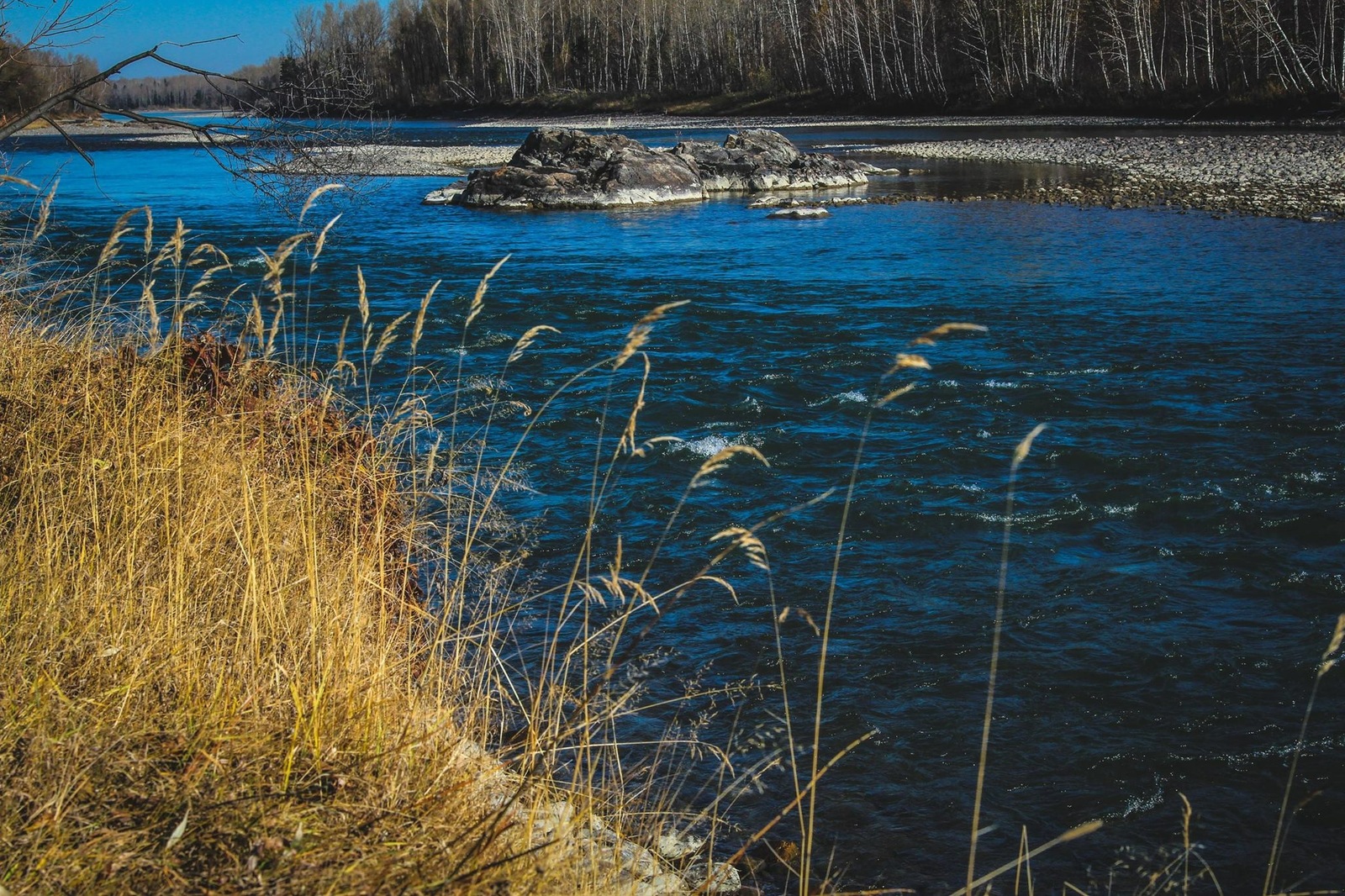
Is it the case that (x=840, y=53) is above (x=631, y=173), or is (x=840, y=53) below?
above

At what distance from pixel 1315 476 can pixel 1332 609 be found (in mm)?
2294

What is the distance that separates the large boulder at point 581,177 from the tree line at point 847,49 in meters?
5.63

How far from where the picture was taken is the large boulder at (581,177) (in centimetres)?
2881

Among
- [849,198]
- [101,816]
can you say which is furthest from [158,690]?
[849,198]

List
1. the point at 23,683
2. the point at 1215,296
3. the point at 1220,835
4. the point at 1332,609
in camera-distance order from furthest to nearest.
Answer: the point at 1215,296, the point at 1332,609, the point at 1220,835, the point at 23,683

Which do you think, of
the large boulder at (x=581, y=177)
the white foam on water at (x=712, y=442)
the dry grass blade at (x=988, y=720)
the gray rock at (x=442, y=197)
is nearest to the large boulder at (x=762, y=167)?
the large boulder at (x=581, y=177)

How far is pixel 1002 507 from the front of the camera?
776cm

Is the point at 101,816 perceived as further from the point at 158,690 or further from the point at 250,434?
the point at 250,434

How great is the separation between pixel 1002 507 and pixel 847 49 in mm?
73561

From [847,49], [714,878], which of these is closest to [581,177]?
[714,878]

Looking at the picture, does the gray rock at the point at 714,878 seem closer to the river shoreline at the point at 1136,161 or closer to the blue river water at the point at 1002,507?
the blue river water at the point at 1002,507

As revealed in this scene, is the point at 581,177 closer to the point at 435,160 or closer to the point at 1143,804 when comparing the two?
the point at 435,160

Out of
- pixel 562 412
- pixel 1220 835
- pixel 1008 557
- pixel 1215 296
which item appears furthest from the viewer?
pixel 1215 296

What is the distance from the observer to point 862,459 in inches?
344
